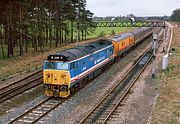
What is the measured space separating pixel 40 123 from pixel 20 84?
10435 mm

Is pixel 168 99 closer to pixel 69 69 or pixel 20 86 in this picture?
pixel 69 69

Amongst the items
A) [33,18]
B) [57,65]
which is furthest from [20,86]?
[33,18]

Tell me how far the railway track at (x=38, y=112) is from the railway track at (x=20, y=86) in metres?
3.23

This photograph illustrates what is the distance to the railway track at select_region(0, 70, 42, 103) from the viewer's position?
24594 mm

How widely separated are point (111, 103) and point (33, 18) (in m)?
33.6

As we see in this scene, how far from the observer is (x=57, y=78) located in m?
23.6

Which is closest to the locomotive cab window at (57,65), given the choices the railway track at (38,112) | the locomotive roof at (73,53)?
the locomotive roof at (73,53)

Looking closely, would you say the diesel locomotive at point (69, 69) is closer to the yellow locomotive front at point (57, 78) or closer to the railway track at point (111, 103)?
the yellow locomotive front at point (57, 78)

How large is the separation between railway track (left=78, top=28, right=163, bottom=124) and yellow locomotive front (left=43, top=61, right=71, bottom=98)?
3052mm

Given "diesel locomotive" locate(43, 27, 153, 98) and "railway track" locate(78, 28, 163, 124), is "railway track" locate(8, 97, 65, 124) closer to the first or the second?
"diesel locomotive" locate(43, 27, 153, 98)

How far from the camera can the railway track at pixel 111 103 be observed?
63.7ft

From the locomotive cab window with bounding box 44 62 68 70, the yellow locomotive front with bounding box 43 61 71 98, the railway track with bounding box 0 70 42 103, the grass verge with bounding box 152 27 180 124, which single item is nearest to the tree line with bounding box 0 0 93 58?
the railway track with bounding box 0 70 42 103

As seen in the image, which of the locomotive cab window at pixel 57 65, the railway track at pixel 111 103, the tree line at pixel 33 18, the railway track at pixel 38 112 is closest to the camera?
the railway track at pixel 38 112

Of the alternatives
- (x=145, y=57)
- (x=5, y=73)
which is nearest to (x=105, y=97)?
(x=5, y=73)
